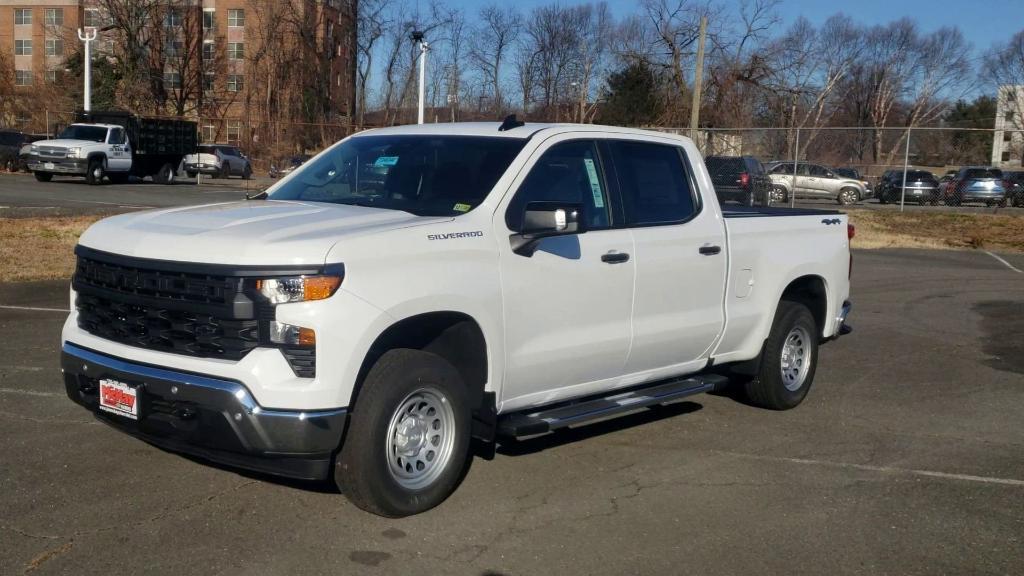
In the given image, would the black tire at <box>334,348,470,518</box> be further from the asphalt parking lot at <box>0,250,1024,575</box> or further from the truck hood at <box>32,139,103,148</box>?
the truck hood at <box>32,139,103,148</box>

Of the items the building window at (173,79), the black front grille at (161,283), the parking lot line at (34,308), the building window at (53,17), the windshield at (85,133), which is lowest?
the parking lot line at (34,308)

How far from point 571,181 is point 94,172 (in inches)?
1196

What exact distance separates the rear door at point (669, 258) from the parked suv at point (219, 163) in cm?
3858

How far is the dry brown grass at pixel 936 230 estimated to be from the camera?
22.1m

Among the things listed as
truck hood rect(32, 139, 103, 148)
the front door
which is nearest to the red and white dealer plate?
the front door

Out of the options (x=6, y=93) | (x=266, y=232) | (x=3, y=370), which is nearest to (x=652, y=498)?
(x=266, y=232)

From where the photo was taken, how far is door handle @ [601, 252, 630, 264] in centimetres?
595

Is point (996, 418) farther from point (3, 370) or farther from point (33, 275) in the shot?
point (33, 275)

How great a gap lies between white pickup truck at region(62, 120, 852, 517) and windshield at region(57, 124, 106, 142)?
29.6 m

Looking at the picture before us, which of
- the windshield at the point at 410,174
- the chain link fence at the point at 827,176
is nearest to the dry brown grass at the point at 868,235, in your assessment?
the chain link fence at the point at 827,176

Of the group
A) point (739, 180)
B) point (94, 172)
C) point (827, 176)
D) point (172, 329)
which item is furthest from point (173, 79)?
point (172, 329)

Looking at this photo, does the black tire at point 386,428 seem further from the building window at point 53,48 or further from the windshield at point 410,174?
the building window at point 53,48

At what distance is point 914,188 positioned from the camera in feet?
118

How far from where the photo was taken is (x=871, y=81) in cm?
7481
